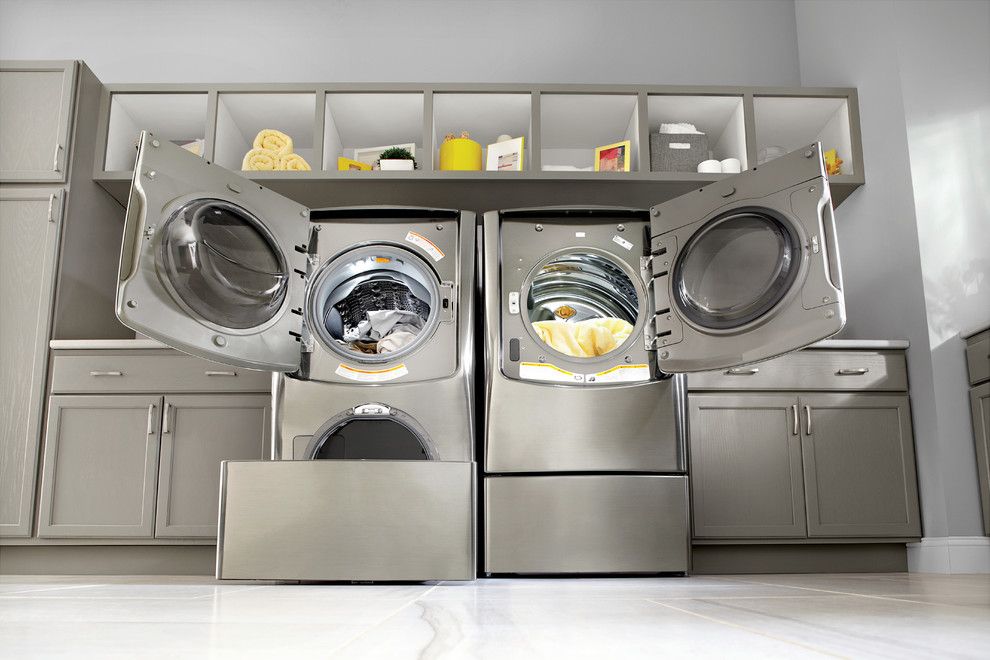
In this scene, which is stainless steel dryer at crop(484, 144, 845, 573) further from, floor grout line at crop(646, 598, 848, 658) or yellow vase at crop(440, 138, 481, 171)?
floor grout line at crop(646, 598, 848, 658)

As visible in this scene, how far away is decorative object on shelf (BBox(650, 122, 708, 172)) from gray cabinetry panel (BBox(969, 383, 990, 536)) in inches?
54.0

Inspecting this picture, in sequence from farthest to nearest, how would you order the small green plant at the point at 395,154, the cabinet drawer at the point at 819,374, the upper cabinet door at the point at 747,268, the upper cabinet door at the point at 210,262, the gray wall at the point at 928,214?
1. the small green plant at the point at 395,154
2. the cabinet drawer at the point at 819,374
3. the gray wall at the point at 928,214
4. the upper cabinet door at the point at 747,268
5. the upper cabinet door at the point at 210,262

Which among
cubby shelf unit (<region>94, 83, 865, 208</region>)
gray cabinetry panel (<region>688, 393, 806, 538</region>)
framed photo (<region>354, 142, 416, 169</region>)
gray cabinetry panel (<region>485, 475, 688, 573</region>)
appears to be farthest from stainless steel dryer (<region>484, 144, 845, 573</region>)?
framed photo (<region>354, 142, 416, 169</region>)

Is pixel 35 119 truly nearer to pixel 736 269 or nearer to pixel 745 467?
pixel 736 269

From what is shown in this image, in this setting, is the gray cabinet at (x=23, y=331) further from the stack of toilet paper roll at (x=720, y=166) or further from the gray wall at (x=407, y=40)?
the stack of toilet paper roll at (x=720, y=166)

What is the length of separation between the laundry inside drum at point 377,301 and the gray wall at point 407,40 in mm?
1685

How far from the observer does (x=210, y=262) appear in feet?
6.95

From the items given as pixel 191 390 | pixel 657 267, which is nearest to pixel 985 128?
pixel 657 267

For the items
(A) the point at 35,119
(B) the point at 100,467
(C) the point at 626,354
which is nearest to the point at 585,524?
(C) the point at 626,354

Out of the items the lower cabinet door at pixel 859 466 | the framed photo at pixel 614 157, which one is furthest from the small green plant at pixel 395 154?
the lower cabinet door at pixel 859 466

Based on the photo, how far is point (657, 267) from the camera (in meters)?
2.42

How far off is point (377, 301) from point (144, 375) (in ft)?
3.37

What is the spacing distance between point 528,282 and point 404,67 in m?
1.89

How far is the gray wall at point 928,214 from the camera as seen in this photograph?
2.84 meters
